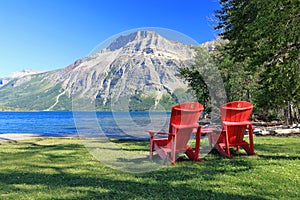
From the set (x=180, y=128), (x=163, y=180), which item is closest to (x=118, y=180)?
(x=163, y=180)

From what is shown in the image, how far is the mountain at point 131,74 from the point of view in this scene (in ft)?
28.6

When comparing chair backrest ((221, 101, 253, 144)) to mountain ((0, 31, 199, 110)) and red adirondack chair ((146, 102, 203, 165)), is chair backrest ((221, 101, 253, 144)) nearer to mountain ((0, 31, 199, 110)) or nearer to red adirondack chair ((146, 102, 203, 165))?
red adirondack chair ((146, 102, 203, 165))

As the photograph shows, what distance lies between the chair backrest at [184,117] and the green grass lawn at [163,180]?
720mm

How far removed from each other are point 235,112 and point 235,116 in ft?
0.47

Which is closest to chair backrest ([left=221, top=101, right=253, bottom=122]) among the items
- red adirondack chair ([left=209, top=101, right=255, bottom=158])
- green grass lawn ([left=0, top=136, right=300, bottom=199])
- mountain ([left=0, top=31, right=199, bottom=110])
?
red adirondack chair ([left=209, top=101, right=255, bottom=158])

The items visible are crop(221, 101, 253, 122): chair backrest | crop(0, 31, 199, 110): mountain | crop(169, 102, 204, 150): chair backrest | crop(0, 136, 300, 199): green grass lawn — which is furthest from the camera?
crop(0, 31, 199, 110): mountain

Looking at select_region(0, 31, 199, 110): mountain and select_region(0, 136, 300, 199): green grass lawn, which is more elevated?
select_region(0, 31, 199, 110): mountain

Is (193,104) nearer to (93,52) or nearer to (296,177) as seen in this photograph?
(296,177)

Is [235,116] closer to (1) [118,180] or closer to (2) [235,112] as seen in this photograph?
(2) [235,112]

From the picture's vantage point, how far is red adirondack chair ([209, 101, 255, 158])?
317 inches

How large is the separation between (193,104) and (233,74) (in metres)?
23.0

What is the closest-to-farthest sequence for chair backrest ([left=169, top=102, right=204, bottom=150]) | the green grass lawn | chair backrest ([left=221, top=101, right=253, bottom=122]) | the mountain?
the green grass lawn, chair backrest ([left=169, top=102, right=204, bottom=150]), chair backrest ([left=221, top=101, right=253, bottom=122]), the mountain

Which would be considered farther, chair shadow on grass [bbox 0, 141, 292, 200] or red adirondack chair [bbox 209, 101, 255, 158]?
red adirondack chair [bbox 209, 101, 255, 158]

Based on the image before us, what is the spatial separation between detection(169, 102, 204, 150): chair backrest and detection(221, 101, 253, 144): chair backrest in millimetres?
1126
